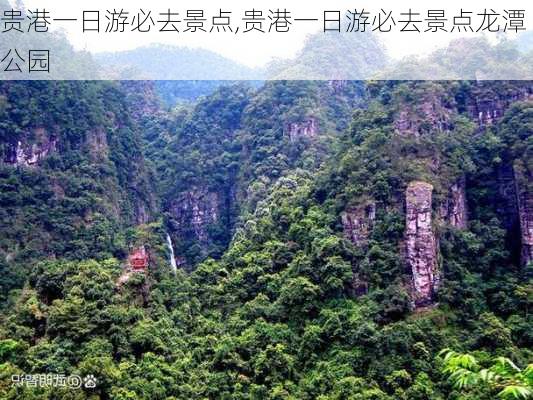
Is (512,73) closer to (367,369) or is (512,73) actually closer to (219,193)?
(367,369)

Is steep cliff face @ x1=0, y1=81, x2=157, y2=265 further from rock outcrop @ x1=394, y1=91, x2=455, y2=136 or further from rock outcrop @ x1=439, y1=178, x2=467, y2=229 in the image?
rock outcrop @ x1=439, y1=178, x2=467, y2=229

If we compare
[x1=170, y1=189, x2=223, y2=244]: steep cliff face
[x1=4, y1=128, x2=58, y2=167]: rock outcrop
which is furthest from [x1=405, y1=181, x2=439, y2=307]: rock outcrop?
[x1=170, y1=189, x2=223, y2=244]: steep cliff face

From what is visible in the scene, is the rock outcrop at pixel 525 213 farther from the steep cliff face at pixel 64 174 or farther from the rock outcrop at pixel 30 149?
the rock outcrop at pixel 30 149

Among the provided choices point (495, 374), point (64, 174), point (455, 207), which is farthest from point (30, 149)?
point (495, 374)

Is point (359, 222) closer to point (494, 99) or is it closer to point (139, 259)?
point (494, 99)

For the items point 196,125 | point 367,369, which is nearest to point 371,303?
point 367,369

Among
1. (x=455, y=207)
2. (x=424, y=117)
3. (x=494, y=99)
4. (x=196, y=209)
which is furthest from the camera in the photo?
(x=196, y=209)

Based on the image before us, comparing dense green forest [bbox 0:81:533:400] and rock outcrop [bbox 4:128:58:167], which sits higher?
rock outcrop [bbox 4:128:58:167]
